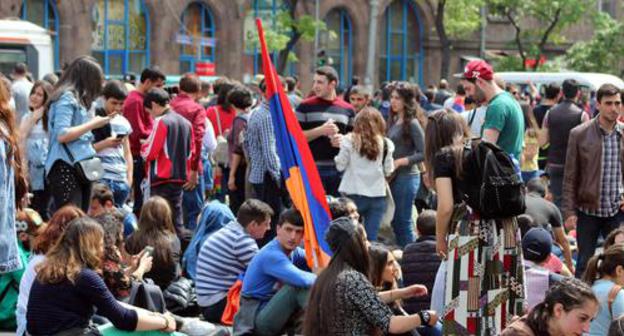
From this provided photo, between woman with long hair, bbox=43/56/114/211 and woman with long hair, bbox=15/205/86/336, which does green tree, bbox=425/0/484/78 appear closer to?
woman with long hair, bbox=43/56/114/211

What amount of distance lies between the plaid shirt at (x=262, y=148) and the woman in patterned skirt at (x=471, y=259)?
5.06 m

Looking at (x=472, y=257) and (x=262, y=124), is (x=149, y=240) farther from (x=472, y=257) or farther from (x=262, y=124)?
(x=472, y=257)

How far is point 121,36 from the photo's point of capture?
43.1 meters

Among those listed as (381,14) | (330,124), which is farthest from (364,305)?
(381,14)

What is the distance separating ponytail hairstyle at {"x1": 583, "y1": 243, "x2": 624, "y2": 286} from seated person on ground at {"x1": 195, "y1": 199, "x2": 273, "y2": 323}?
2720 millimetres

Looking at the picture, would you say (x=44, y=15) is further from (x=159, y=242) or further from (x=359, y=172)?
(x=159, y=242)

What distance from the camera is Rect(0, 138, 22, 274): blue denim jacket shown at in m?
6.66

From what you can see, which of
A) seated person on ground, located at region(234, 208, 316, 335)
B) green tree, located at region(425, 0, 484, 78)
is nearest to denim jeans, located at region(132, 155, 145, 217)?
seated person on ground, located at region(234, 208, 316, 335)

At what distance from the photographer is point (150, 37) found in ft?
142

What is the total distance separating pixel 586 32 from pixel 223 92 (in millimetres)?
38872

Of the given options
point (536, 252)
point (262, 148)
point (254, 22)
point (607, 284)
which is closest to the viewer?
point (607, 284)

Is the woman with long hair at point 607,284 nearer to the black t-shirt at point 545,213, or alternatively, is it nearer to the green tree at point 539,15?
the black t-shirt at point 545,213

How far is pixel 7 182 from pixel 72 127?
12.7 feet

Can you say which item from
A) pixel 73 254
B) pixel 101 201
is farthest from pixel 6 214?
pixel 101 201
